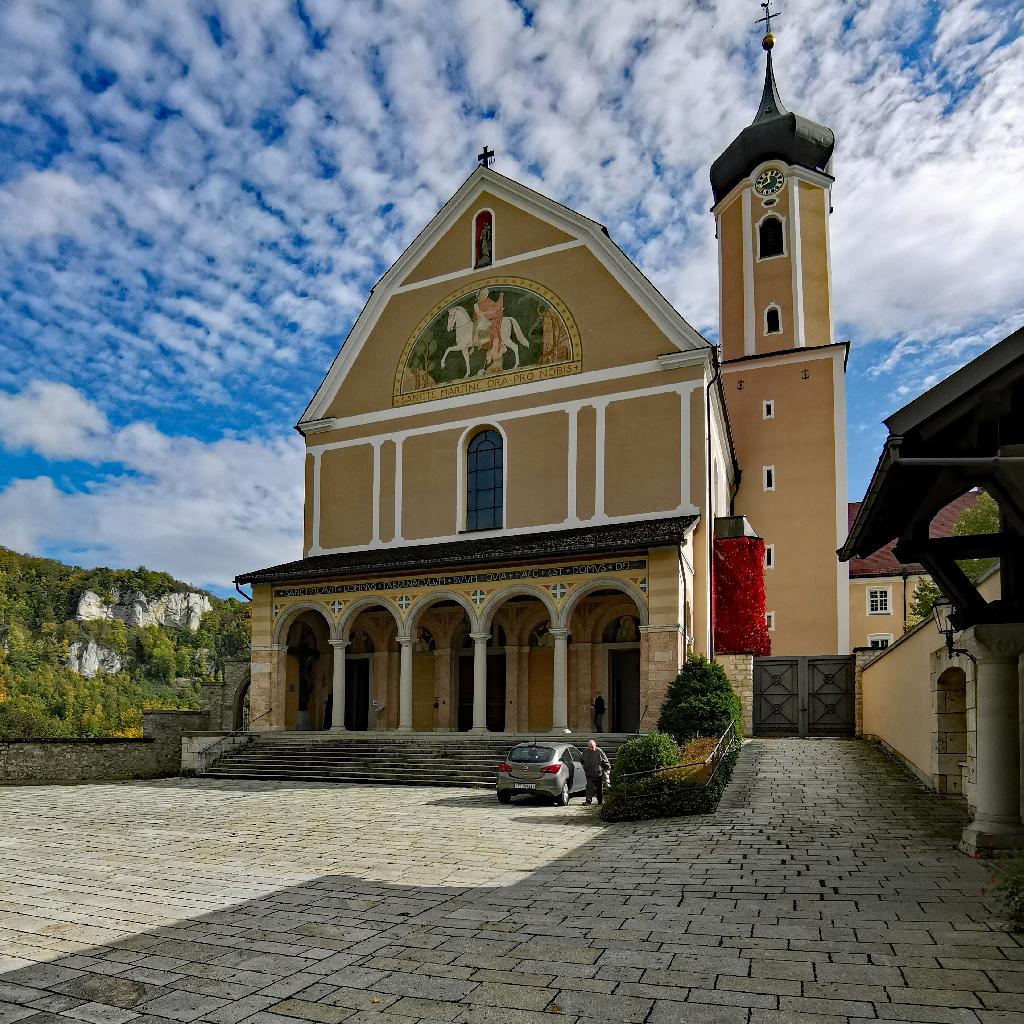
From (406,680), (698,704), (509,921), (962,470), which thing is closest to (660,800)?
(698,704)

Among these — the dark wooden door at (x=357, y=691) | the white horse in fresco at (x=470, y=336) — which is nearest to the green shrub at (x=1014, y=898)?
the white horse in fresco at (x=470, y=336)

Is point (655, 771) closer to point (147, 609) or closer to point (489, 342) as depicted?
point (489, 342)

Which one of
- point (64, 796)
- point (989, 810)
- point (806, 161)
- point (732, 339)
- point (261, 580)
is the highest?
point (806, 161)

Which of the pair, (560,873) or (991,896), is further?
(560,873)

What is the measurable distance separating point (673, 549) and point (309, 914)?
15557mm

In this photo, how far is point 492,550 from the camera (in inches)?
1010

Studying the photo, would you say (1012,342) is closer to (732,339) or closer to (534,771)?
(534,771)

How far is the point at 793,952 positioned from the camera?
22.7 ft

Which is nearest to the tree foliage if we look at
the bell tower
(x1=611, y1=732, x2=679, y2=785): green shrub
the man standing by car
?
the bell tower

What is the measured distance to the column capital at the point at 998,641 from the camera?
31.1 feet

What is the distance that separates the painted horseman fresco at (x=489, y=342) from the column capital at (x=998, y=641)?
1873cm

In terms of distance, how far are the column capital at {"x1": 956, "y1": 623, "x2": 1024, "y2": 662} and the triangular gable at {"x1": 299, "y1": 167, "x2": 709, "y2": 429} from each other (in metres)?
17.1

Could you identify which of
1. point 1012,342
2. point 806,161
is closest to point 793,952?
point 1012,342

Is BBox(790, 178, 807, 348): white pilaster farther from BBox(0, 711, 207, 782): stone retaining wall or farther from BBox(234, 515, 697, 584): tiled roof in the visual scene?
BBox(0, 711, 207, 782): stone retaining wall
